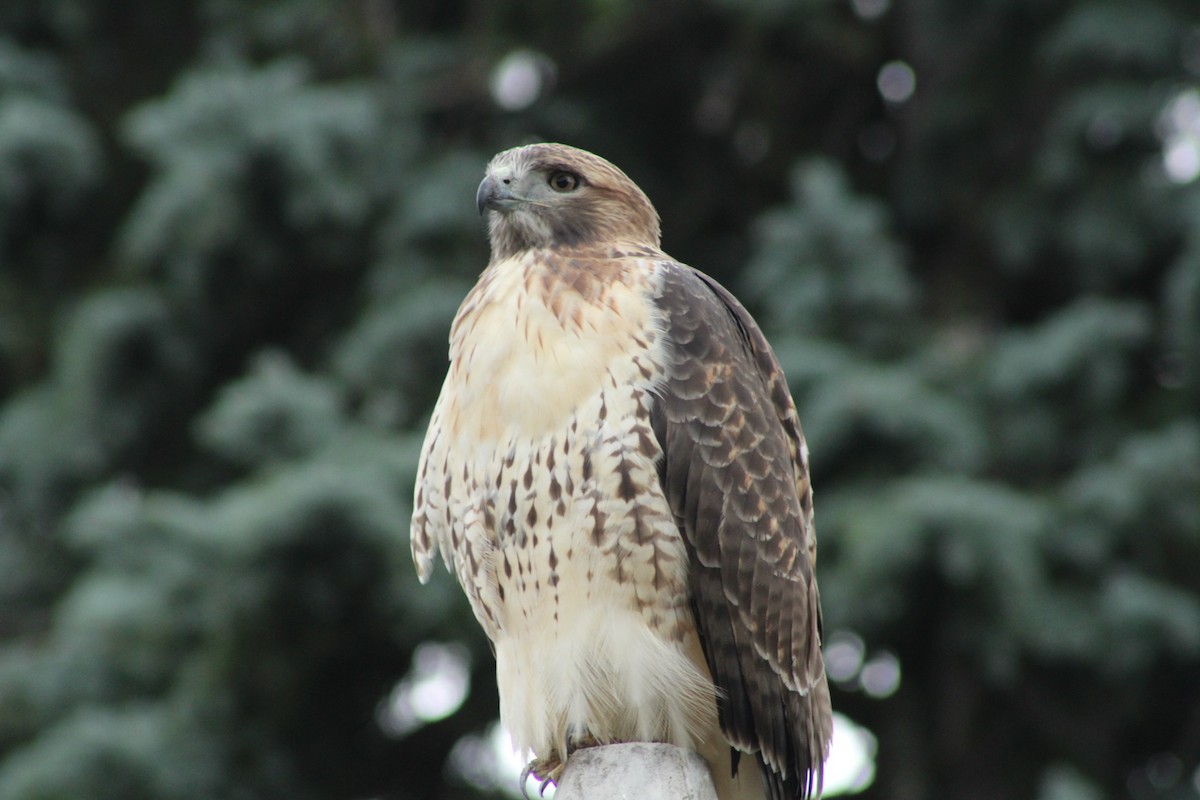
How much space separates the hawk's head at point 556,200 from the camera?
3.91 meters

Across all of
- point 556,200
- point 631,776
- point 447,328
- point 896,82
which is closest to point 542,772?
point 631,776

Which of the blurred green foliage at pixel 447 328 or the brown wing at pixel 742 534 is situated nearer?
the brown wing at pixel 742 534

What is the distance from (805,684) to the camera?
3656mm

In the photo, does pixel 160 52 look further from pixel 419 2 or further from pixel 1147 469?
pixel 1147 469

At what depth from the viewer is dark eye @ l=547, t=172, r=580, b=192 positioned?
3957mm

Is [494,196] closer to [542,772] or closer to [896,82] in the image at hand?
[542,772]

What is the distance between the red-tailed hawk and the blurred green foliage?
2.50 m

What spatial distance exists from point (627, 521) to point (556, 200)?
0.94 metres

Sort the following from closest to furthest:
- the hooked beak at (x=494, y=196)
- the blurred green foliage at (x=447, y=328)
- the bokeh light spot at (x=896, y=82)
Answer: the hooked beak at (x=494, y=196) → the blurred green foliage at (x=447, y=328) → the bokeh light spot at (x=896, y=82)

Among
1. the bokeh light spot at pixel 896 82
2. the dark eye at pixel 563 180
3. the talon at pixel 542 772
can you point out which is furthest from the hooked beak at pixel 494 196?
the bokeh light spot at pixel 896 82

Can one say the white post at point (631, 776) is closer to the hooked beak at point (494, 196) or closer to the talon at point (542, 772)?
the talon at point (542, 772)

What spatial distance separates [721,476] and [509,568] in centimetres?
50

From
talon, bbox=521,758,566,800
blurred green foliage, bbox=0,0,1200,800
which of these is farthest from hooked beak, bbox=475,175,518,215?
blurred green foliage, bbox=0,0,1200,800

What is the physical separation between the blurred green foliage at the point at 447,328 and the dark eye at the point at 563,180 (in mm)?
2533
